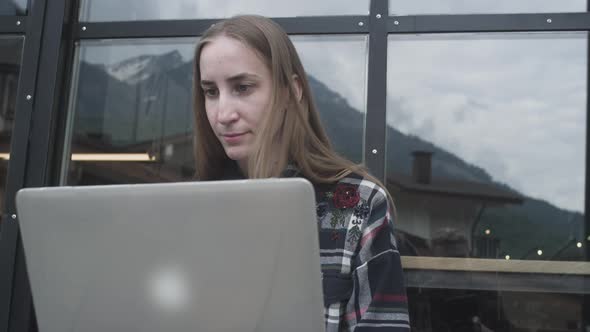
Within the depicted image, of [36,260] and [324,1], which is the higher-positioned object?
[324,1]

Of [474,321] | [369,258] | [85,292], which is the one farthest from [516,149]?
[85,292]

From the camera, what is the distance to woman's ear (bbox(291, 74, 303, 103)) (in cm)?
105

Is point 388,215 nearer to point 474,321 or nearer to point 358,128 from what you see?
point 474,321

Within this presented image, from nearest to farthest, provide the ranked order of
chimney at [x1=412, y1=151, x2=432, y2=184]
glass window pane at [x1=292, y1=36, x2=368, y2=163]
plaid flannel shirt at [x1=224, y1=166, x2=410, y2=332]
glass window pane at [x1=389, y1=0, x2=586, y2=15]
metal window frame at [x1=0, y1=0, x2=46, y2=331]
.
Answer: plaid flannel shirt at [x1=224, y1=166, x2=410, y2=332], metal window frame at [x1=0, y1=0, x2=46, y2=331], glass window pane at [x1=389, y1=0, x2=586, y2=15], glass window pane at [x1=292, y1=36, x2=368, y2=163], chimney at [x1=412, y1=151, x2=432, y2=184]

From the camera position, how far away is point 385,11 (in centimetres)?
183

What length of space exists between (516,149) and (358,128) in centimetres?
88

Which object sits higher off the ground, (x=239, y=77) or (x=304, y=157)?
(x=239, y=77)

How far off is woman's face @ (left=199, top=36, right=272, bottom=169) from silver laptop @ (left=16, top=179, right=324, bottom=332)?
0.34m

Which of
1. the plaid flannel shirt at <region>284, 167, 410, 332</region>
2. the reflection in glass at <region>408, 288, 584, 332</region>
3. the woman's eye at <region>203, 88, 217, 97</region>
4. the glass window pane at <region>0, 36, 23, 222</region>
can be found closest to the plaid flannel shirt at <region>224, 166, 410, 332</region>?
the plaid flannel shirt at <region>284, 167, 410, 332</region>

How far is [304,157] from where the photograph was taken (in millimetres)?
1023

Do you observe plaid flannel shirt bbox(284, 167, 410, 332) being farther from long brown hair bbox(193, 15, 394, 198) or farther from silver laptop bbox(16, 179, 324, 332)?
silver laptop bbox(16, 179, 324, 332)

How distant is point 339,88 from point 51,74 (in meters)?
1.44

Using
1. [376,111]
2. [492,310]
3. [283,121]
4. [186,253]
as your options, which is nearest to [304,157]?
[283,121]

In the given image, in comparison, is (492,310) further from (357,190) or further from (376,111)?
(357,190)
